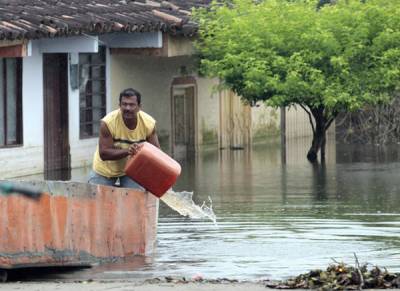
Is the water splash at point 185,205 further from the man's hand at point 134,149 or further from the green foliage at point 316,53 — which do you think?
→ the green foliage at point 316,53

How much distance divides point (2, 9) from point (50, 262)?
1145cm

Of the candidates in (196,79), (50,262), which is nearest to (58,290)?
(50,262)

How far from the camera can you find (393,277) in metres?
9.95

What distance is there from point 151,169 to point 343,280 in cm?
256

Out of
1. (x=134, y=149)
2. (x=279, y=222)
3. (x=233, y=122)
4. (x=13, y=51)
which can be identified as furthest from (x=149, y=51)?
(x=134, y=149)

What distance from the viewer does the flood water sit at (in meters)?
11.7

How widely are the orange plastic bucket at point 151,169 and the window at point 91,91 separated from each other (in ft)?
41.8

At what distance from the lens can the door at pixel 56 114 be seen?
76.4 ft

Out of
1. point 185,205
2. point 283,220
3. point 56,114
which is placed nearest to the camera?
point 185,205

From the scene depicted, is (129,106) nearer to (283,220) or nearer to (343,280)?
(283,220)

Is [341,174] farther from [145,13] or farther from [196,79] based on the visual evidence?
[196,79]

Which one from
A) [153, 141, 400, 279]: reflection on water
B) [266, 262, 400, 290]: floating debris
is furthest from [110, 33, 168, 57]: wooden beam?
[266, 262, 400, 290]: floating debris

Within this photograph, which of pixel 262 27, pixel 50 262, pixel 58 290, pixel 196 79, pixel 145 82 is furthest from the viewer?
pixel 196 79

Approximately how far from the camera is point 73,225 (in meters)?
11.2
